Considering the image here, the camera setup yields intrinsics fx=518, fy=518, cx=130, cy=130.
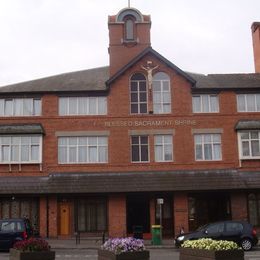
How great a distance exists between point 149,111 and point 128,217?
23.2ft

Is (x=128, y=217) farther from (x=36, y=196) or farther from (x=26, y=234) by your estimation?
(x=26, y=234)

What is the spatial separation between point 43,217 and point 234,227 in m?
12.9

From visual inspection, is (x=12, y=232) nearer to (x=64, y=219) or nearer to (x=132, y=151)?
(x=64, y=219)

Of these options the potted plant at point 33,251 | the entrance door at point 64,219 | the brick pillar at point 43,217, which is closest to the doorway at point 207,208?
the entrance door at point 64,219

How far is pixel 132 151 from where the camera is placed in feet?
111

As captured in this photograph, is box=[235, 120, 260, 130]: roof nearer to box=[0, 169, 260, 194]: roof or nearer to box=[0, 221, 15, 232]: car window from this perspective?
box=[0, 169, 260, 194]: roof

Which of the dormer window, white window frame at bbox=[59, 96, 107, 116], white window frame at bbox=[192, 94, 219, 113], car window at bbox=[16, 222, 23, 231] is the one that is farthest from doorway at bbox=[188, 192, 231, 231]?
the dormer window

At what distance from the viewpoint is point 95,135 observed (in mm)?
33938

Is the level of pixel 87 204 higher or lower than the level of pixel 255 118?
lower

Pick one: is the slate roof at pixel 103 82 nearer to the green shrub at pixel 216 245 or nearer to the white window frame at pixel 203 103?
the white window frame at pixel 203 103

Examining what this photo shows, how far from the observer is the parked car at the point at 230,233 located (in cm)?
2486

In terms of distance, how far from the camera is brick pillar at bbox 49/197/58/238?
32531 mm

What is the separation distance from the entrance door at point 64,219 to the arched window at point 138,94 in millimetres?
7589

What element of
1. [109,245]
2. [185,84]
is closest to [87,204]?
[185,84]
